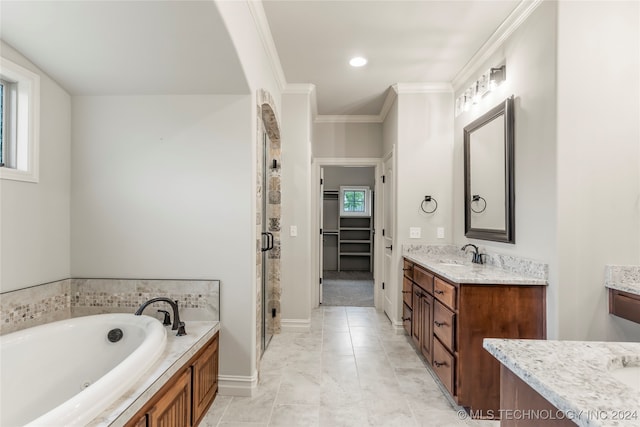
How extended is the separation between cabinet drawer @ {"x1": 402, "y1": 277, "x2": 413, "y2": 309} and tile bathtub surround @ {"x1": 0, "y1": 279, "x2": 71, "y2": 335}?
9.28 ft

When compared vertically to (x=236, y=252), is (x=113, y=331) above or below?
below

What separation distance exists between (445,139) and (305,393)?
9.33ft

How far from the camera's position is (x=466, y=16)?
238cm

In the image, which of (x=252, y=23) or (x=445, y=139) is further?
(x=445, y=139)

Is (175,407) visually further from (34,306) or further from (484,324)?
(484,324)

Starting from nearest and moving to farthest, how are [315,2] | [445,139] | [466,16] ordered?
[315,2], [466,16], [445,139]

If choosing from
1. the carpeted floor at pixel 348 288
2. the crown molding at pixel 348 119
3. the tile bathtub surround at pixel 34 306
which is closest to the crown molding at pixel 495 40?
the crown molding at pixel 348 119

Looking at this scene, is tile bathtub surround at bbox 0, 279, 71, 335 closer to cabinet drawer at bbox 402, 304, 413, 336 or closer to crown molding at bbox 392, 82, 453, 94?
cabinet drawer at bbox 402, 304, 413, 336

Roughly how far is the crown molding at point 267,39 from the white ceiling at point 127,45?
1.71 feet

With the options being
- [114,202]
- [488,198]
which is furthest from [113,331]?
[488,198]

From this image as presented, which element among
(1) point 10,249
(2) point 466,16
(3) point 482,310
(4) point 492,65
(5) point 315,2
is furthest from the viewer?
(4) point 492,65

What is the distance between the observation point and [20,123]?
2.00 metres

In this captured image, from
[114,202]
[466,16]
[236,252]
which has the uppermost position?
[466,16]

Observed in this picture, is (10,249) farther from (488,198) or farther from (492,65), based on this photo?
(492,65)
